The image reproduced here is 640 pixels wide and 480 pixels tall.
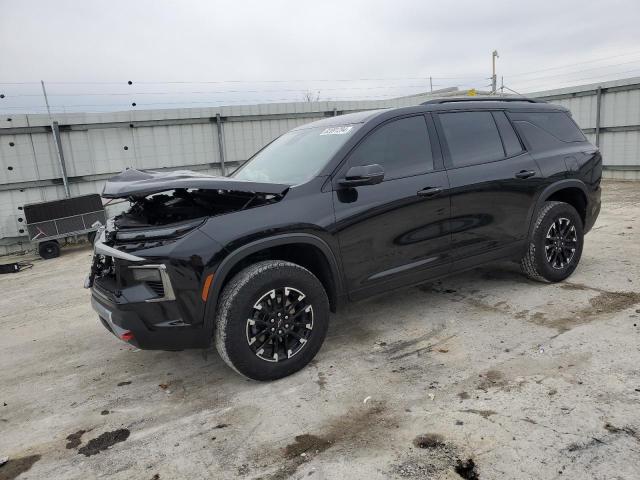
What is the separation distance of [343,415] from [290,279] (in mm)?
921

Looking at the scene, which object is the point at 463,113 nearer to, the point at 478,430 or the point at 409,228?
the point at 409,228

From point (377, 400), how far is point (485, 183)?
2170 mm

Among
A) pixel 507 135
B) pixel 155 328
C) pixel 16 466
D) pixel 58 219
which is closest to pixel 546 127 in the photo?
pixel 507 135

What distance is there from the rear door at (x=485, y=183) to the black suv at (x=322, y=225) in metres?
0.01

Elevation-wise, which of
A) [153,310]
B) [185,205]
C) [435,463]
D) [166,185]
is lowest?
[435,463]

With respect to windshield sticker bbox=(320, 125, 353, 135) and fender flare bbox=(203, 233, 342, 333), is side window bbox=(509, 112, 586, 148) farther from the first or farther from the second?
fender flare bbox=(203, 233, 342, 333)

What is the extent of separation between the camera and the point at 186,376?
345cm

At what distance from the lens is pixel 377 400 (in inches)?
114

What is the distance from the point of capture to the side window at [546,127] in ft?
14.8

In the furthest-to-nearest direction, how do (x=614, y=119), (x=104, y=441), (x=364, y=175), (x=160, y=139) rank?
(x=614, y=119)
(x=160, y=139)
(x=364, y=175)
(x=104, y=441)

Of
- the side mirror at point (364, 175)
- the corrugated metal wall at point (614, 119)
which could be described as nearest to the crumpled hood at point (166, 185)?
the side mirror at point (364, 175)

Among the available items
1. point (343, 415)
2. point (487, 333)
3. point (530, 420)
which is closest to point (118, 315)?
point (343, 415)

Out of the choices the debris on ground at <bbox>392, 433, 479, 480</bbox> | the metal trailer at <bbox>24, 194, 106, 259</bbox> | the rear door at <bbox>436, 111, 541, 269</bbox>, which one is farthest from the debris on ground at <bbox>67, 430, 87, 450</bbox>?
the metal trailer at <bbox>24, 194, 106, 259</bbox>

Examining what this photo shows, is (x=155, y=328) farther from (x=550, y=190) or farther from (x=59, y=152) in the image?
(x=59, y=152)
